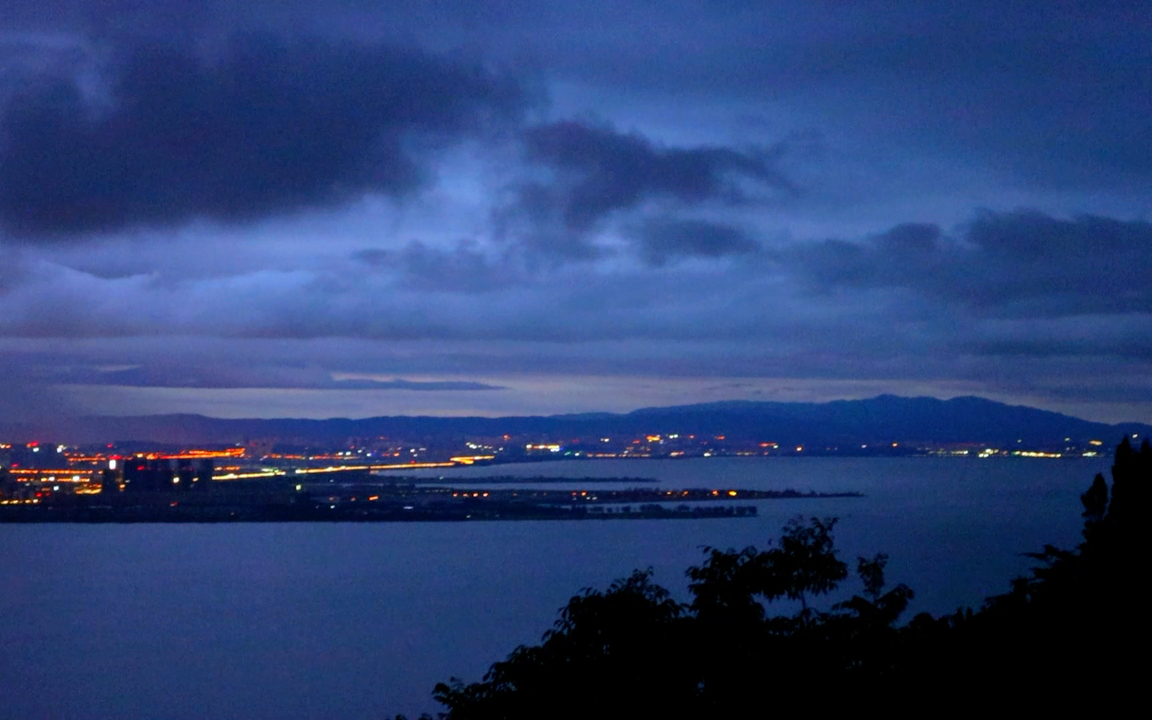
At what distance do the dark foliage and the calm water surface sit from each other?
872 cm

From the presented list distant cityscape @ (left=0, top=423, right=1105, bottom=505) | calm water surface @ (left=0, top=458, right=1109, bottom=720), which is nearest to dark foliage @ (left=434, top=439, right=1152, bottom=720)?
calm water surface @ (left=0, top=458, right=1109, bottom=720)

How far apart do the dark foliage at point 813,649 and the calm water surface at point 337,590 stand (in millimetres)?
8718

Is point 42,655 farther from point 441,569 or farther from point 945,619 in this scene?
point 945,619

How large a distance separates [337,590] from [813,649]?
69.2ft

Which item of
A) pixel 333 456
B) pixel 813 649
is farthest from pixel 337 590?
pixel 333 456

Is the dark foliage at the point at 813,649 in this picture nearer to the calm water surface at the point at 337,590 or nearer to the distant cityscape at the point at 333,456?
the calm water surface at the point at 337,590

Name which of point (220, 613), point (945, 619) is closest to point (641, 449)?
point (220, 613)

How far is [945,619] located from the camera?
824cm

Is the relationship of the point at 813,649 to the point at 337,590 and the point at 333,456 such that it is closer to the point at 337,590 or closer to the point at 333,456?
the point at 337,590

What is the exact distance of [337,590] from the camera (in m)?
27.5

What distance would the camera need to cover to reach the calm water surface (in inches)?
713

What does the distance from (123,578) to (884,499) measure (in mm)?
31358

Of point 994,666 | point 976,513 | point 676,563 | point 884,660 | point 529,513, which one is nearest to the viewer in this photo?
point 994,666

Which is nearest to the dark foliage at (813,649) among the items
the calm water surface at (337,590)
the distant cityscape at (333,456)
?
the calm water surface at (337,590)
